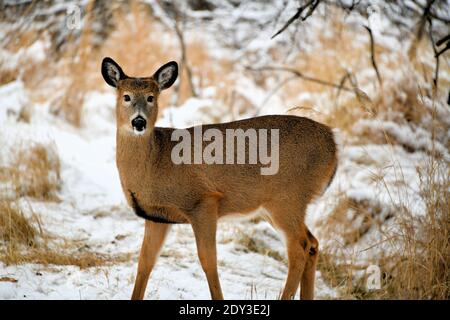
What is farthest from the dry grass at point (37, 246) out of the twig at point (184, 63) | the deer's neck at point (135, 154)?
the twig at point (184, 63)

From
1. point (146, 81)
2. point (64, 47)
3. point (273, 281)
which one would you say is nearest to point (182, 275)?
point (273, 281)

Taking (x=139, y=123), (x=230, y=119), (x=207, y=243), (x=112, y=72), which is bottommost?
(x=207, y=243)

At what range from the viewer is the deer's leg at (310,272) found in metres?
5.00

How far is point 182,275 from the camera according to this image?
5645 millimetres

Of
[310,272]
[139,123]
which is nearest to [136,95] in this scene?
[139,123]

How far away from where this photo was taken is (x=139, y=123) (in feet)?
15.3

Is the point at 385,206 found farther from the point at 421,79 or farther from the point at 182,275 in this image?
the point at 421,79

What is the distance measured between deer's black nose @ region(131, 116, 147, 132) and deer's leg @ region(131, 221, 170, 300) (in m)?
0.80

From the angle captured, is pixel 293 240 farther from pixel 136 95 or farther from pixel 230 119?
pixel 230 119

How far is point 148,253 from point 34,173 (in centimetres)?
321

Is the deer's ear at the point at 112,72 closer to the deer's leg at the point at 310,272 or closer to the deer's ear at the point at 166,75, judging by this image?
the deer's ear at the point at 166,75

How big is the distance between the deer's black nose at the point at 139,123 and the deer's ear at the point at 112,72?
495mm

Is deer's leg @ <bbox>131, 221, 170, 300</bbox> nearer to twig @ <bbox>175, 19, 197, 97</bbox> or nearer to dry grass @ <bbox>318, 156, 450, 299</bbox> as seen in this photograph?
dry grass @ <bbox>318, 156, 450, 299</bbox>

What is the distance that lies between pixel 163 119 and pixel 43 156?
2934mm
